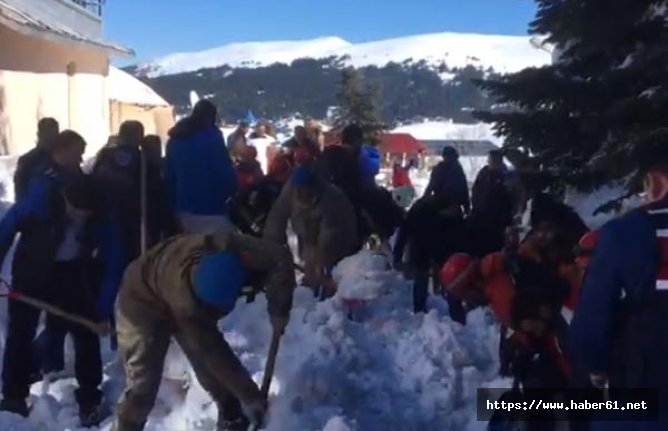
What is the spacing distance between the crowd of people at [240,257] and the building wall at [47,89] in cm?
1008

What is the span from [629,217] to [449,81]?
17341cm

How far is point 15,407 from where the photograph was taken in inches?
279

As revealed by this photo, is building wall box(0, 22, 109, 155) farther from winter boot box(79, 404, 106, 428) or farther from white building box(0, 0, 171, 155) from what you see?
winter boot box(79, 404, 106, 428)

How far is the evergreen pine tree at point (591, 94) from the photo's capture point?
10.1 meters

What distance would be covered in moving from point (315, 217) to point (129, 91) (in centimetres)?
2993

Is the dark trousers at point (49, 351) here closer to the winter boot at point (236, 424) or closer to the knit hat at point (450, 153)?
the winter boot at point (236, 424)

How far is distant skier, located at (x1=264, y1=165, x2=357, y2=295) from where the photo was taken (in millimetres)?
8492

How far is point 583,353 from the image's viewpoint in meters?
4.14

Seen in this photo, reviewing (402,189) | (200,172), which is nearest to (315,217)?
(200,172)

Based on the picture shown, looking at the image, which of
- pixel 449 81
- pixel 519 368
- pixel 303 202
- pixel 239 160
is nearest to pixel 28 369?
pixel 303 202

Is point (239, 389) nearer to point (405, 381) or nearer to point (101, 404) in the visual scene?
point (101, 404)

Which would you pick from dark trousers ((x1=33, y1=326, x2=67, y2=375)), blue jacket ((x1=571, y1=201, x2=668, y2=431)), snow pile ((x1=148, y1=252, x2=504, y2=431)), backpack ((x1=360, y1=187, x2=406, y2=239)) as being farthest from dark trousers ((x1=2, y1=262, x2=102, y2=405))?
backpack ((x1=360, y1=187, x2=406, y2=239))

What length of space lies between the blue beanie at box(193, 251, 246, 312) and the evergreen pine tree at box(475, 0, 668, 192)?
539 centimetres

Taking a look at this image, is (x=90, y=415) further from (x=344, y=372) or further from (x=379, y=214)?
(x=379, y=214)
